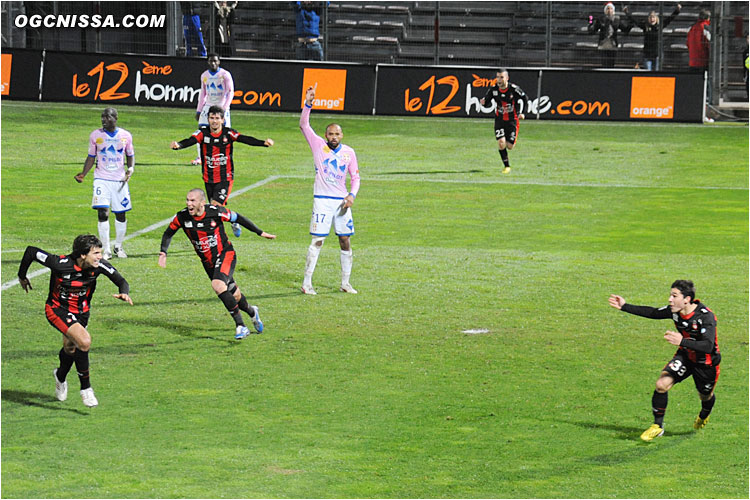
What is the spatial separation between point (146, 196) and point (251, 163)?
556 centimetres

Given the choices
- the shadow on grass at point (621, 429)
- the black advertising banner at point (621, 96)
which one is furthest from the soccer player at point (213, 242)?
the black advertising banner at point (621, 96)

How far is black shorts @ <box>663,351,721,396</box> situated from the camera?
12164mm

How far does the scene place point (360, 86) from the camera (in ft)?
122

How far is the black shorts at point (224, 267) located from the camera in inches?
582

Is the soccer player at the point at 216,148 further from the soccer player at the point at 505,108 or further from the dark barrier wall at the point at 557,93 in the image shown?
the dark barrier wall at the point at 557,93

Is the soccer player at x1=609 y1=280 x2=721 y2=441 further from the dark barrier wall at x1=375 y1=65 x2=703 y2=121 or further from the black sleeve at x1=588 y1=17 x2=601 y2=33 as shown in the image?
the black sleeve at x1=588 y1=17 x2=601 y2=33

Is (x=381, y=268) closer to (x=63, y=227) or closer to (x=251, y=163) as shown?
(x=63, y=227)

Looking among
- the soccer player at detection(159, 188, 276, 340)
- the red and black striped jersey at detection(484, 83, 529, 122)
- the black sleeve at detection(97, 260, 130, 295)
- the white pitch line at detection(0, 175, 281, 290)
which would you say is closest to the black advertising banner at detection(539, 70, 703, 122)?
the red and black striped jersey at detection(484, 83, 529, 122)

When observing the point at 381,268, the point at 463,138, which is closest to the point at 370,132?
the point at 463,138

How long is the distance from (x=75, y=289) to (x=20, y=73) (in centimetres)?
2677

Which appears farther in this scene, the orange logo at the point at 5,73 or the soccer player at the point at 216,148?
the orange logo at the point at 5,73

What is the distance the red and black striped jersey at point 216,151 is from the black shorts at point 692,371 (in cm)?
A: 926

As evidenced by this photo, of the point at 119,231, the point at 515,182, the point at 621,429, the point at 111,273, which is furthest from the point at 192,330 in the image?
the point at 515,182

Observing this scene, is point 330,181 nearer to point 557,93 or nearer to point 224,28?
point 557,93
